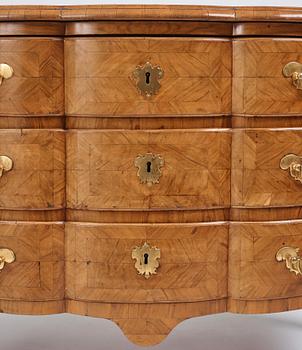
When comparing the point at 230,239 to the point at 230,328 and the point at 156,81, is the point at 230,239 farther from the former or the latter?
the point at 230,328

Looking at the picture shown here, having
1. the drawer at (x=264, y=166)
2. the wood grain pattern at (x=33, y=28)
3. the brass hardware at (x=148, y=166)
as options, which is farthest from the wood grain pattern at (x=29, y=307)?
the wood grain pattern at (x=33, y=28)

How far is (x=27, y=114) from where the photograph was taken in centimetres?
186

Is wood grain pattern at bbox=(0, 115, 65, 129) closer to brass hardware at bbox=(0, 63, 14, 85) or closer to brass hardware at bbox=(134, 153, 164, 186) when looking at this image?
brass hardware at bbox=(0, 63, 14, 85)

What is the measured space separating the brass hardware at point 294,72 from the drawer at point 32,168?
0.50 meters

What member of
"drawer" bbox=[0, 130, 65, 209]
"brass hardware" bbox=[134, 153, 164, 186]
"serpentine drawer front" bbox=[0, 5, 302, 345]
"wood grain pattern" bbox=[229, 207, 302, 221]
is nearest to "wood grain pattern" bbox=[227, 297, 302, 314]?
"serpentine drawer front" bbox=[0, 5, 302, 345]

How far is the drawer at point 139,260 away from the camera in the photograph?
1883 millimetres

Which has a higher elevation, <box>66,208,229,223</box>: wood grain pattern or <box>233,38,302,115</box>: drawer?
<box>233,38,302,115</box>: drawer

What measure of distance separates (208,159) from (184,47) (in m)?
0.25

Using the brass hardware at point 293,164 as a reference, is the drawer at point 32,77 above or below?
above

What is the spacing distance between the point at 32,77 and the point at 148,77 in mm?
247

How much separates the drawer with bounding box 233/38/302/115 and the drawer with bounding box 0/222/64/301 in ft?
1.61

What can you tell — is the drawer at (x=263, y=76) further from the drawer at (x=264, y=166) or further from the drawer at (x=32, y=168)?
the drawer at (x=32, y=168)

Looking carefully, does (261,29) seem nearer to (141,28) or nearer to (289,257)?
(141,28)

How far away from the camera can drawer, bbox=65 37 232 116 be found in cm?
183
